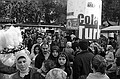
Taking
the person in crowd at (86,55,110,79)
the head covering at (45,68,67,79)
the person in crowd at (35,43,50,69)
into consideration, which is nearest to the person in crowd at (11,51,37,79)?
the head covering at (45,68,67,79)

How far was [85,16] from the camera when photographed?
6391 mm

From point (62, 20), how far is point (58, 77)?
1851 inches

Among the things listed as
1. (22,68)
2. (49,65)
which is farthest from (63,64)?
(22,68)

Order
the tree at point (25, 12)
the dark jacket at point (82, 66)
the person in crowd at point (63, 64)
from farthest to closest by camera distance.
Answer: the tree at point (25, 12) < the dark jacket at point (82, 66) < the person in crowd at point (63, 64)

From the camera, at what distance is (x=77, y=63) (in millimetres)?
5926

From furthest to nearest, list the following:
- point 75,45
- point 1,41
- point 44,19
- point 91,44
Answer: point 44,19, point 75,45, point 91,44, point 1,41

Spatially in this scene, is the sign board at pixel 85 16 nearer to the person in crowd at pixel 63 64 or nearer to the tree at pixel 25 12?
the person in crowd at pixel 63 64

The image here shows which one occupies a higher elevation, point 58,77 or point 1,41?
point 1,41

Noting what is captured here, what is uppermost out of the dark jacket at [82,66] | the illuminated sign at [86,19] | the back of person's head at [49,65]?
the illuminated sign at [86,19]

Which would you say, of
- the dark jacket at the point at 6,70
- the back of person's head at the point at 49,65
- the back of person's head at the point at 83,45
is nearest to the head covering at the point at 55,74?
the back of person's head at the point at 49,65

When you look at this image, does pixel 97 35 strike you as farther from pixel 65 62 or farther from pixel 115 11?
pixel 115 11

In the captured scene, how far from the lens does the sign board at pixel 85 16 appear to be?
6.38 meters

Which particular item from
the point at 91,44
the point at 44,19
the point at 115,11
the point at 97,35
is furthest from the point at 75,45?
the point at 44,19

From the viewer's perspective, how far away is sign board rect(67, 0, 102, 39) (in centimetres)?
638
